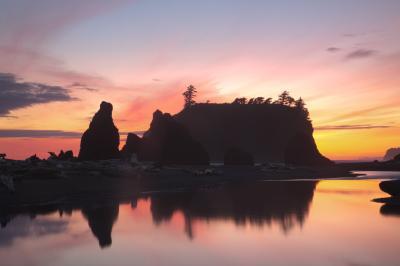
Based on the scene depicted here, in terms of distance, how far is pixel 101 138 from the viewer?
7681cm

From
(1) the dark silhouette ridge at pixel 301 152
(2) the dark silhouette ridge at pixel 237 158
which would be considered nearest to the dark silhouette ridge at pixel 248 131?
(1) the dark silhouette ridge at pixel 301 152

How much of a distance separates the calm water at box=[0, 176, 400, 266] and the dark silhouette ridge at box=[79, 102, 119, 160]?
1829 inches

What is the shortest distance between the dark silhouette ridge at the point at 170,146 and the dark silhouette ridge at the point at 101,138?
16664 mm

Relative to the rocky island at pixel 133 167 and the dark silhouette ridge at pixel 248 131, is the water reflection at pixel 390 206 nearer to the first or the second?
the rocky island at pixel 133 167

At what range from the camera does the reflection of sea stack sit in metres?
19.1

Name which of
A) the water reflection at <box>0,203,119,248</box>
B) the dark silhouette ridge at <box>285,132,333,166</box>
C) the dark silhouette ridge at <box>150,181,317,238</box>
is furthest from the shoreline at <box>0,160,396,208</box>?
the dark silhouette ridge at <box>285,132,333,166</box>

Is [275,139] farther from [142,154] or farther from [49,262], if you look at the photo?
[49,262]

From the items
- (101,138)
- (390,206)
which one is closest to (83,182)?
(390,206)

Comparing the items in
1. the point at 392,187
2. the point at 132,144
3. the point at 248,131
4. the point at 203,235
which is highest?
the point at 248,131

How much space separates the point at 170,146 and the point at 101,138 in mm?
20861

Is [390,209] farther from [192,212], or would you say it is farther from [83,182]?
[83,182]

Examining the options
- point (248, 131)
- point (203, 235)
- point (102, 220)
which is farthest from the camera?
point (248, 131)

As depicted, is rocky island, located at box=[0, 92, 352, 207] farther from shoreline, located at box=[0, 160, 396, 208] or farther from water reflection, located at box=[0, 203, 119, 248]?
water reflection, located at box=[0, 203, 119, 248]

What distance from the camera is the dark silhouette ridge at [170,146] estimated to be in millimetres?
93562
